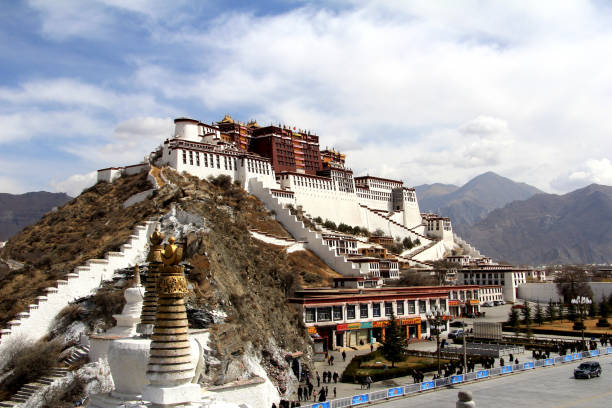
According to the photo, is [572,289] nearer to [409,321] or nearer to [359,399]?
[409,321]

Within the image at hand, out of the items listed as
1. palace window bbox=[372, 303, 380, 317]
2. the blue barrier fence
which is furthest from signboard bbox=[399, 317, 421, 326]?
the blue barrier fence

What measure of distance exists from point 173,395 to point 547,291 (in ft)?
290

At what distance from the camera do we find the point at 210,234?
39.5 metres

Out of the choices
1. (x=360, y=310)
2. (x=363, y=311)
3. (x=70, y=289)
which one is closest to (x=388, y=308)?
(x=363, y=311)

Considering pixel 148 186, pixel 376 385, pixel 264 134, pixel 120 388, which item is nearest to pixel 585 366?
pixel 376 385

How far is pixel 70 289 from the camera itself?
37469mm

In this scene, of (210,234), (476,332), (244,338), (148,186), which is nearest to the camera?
(244,338)

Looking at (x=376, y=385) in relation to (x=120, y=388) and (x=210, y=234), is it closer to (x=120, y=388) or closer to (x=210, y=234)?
(x=210, y=234)

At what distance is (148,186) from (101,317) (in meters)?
33.2

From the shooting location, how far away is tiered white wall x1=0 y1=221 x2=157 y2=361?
34531mm

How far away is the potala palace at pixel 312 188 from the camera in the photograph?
76.3 meters

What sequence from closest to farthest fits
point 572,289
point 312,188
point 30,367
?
point 30,367, point 572,289, point 312,188

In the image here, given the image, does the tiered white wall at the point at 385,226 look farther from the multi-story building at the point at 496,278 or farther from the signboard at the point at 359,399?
the signboard at the point at 359,399

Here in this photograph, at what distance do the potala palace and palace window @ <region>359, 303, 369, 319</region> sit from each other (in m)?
17.8
